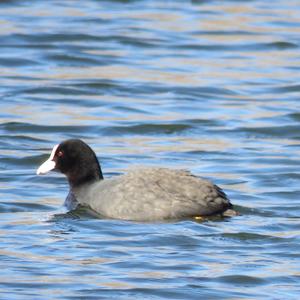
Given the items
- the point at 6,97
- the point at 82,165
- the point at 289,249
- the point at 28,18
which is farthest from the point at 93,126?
the point at 28,18

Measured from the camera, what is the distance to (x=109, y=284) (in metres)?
9.23

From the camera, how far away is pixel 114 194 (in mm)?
11422

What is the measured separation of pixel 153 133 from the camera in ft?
51.8

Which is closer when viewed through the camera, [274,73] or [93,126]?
[93,126]

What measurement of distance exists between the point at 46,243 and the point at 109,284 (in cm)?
134

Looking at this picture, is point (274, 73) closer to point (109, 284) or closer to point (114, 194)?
point (114, 194)

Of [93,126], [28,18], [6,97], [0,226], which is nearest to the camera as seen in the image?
[0,226]

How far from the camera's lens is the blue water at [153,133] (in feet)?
31.4

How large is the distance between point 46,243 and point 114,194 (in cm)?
115

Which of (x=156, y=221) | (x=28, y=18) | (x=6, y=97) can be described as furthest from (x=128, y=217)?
(x=28, y=18)

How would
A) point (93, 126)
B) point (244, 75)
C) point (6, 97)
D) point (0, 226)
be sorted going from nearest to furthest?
point (0, 226)
point (93, 126)
point (6, 97)
point (244, 75)

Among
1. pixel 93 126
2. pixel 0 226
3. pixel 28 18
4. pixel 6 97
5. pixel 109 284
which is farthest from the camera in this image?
pixel 28 18

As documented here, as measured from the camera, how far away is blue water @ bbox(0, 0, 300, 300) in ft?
31.4

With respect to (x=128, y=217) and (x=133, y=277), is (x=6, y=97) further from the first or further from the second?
(x=133, y=277)
